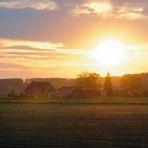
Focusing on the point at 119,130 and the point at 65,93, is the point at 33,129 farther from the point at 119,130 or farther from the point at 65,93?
the point at 65,93

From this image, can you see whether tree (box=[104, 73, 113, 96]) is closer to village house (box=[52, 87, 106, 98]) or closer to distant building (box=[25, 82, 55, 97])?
village house (box=[52, 87, 106, 98])

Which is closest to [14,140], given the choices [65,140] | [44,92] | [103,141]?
[65,140]

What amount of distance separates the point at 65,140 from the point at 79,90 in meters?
142

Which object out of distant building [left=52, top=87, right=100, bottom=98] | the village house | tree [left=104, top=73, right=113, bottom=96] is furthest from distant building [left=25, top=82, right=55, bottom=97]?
tree [left=104, top=73, right=113, bottom=96]

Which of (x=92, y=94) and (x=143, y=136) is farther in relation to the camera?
(x=92, y=94)

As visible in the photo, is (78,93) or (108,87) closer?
(78,93)

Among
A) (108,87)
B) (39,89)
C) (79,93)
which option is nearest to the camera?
(79,93)

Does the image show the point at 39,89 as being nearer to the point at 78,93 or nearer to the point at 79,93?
the point at 78,93

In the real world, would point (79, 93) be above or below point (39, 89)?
below

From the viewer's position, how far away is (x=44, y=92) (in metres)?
191

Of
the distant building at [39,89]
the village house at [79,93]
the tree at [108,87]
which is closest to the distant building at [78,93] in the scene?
the village house at [79,93]

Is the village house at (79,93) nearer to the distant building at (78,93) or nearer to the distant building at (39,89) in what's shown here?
the distant building at (78,93)

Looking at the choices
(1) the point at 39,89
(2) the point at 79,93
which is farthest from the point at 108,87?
(1) the point at 39,89

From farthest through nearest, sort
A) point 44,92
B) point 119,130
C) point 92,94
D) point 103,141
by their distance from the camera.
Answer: point 44,92
point 92,94
point 119,130
point 103,141
